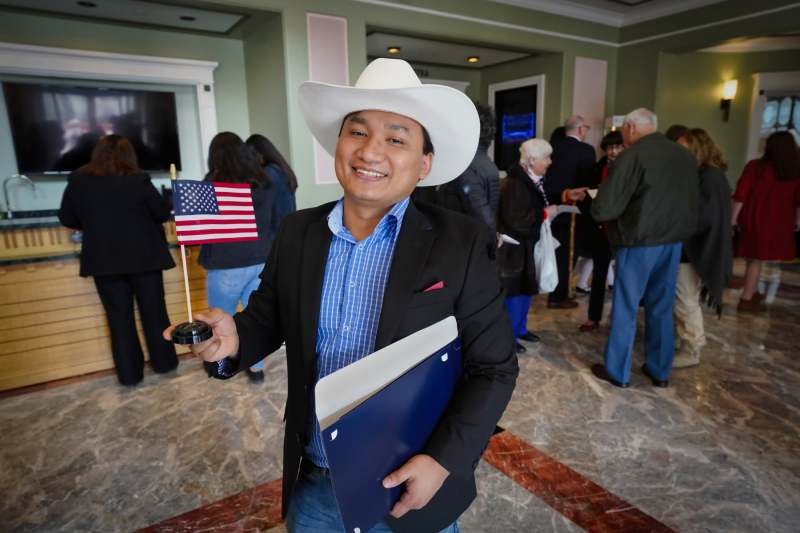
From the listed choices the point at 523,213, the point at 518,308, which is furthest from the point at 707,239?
the point at 518,308

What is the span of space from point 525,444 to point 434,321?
173 cm

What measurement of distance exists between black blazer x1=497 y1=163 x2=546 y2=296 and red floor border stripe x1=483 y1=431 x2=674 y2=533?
3.78 feet

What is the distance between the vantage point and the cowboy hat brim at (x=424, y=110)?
1000 millimetres

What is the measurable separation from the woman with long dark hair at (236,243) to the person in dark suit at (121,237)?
364 mm

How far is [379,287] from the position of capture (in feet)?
3.28

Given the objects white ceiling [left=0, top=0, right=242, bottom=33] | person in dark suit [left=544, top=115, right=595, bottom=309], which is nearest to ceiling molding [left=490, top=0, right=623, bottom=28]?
person in dark suit [left=544, top=115, right=595, bottom=309]

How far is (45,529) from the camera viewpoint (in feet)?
6.30

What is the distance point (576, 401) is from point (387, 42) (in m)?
5.18

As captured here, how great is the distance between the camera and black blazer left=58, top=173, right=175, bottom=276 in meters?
2.79

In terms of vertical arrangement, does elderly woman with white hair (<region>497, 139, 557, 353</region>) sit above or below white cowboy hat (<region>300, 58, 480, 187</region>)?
below

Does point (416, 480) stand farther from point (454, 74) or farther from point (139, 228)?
point (454, 74)

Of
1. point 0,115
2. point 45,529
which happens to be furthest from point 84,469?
point 0,115

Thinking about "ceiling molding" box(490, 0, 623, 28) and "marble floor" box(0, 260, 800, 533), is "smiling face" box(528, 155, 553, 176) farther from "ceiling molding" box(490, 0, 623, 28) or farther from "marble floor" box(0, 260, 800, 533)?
"ceiling molding" box(490, 0, 623, 28)

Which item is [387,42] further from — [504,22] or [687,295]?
[687,295]
